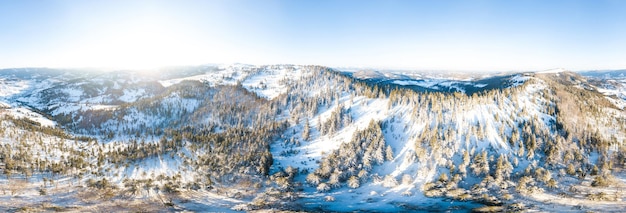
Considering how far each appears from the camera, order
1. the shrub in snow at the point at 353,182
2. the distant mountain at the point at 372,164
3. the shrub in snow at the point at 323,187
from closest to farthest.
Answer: the distant mountain at the point at 372,164, the shrub in snow at the point at 323,187, the shrub in snow at the point at 353,182

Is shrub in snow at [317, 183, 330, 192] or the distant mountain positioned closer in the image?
the distant mountain

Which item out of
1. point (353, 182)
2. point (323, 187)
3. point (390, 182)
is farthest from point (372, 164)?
point (323, 187)

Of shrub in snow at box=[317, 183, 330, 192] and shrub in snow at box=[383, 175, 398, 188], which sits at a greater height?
shrub in snow at box=[383, 175, 398, 188]

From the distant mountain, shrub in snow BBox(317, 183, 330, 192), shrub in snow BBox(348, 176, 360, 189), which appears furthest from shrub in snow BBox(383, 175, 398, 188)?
shrub in snow BBox(317, 183, 330, 192)

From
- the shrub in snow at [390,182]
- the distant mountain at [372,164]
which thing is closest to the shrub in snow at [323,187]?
the distant mountain at [372,164]

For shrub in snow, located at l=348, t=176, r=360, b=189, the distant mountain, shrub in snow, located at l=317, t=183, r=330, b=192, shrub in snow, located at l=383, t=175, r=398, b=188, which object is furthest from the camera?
shrub in snow, located at l=348, t=176, r=360, b=189

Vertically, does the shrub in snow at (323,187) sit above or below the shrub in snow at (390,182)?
below

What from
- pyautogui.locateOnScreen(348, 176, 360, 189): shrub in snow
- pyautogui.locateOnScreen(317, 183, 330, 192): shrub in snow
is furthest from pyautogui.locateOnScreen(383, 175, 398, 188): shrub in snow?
pyautogui.locateOnScreen(317, 183, 330, 192): shrub in snow

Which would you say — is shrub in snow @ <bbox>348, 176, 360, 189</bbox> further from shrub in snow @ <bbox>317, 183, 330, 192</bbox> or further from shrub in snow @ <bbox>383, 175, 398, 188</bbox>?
shrub in snow @ <bbox>383, 175, 398, 188</bbox>

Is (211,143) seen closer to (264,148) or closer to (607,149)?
(264,148)

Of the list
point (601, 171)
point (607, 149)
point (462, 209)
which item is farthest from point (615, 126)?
point (462, 209)

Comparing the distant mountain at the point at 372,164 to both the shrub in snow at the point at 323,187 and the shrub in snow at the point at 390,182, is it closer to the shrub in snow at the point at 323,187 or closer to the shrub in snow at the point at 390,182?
the shrub in snow at the point at 323,187

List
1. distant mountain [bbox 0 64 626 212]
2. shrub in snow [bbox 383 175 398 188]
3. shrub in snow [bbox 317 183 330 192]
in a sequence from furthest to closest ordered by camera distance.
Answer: shrub in snow [bbox 383 175 398 188]
shrub in snow [bbox 317 183 330 192]
distant mountain [bbox 0 64 626 212]
